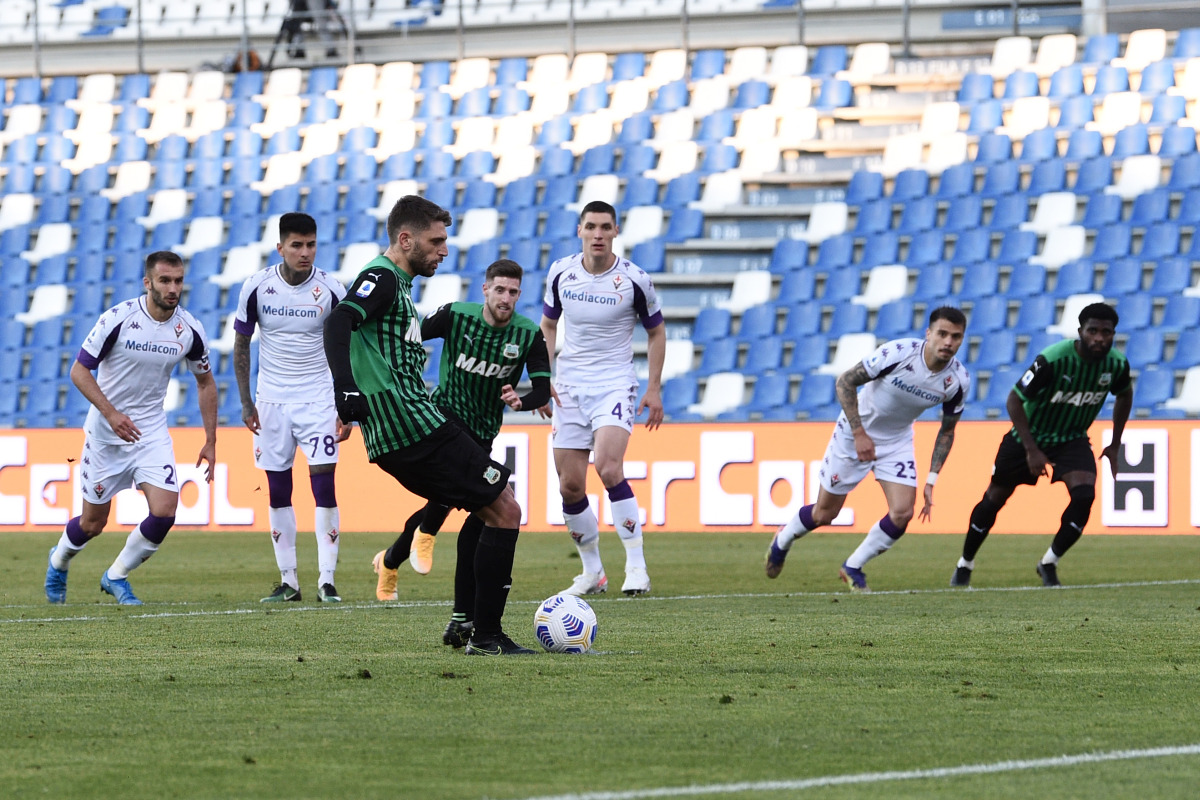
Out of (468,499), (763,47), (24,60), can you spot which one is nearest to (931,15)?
(763,47)

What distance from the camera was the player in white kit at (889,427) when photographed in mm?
11031

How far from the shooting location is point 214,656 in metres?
7.12

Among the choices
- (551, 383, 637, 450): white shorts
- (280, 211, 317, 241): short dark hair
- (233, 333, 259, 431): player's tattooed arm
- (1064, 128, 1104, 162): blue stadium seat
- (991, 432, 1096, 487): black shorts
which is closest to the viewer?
(280, 211, 317, 241): short dark hair

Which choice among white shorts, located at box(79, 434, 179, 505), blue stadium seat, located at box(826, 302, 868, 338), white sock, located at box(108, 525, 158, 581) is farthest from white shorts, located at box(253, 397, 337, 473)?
blue stadium seat, located at box(826, 302, 868, 338)

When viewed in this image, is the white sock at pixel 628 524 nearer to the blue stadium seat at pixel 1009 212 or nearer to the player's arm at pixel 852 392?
the player's arm at pixel 852 392

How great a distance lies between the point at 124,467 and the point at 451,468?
161 inches

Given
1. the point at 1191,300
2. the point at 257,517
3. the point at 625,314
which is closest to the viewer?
the point at 625,314

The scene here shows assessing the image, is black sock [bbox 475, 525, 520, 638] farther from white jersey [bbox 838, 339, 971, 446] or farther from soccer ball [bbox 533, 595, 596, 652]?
white jersey [bbox 838, 339, 971, 446]

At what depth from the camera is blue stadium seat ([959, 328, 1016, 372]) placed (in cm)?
2053

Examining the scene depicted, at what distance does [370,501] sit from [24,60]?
15.8m

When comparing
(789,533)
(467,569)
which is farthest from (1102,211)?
(467,569)

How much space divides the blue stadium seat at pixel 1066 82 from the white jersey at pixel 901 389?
13.0 metres

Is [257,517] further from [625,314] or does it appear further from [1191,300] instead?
[1191,300]

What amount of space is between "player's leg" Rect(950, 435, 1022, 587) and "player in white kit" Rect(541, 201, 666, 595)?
2419mm
